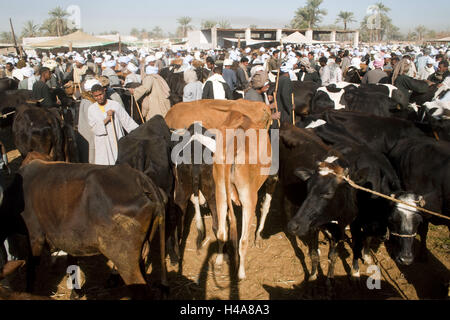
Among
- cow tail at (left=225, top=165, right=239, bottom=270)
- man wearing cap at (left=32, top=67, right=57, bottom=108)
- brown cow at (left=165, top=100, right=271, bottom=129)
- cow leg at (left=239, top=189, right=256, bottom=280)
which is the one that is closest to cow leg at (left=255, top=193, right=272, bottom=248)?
cow tail at (left=225, top=165, right=239, bottom=270)

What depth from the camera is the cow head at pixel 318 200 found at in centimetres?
405

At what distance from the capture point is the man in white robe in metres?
5.46

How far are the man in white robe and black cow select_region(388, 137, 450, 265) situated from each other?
4.10 meters

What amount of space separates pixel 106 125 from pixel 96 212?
255 centimetres

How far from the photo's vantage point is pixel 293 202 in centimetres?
534

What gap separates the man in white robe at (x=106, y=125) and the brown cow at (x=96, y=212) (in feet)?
6.15

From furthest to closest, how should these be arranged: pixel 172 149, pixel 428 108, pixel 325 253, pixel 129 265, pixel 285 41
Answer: pixel 285 41
pixel 428 108
pixel 325 253
pixel 172 149
pixel 129 265

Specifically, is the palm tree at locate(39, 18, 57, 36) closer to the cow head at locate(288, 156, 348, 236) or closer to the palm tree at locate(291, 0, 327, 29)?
the palm tree at locate(291, 0, 327, 29)

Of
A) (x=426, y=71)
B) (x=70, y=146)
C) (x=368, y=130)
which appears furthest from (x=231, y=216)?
(x=426, y=71)

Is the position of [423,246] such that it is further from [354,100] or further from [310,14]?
[310,14]
